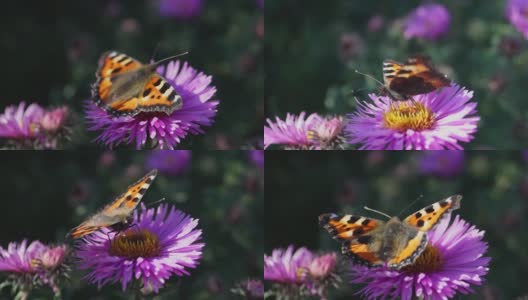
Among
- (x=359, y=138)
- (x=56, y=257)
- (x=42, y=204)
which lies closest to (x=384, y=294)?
(x=359, y=138)

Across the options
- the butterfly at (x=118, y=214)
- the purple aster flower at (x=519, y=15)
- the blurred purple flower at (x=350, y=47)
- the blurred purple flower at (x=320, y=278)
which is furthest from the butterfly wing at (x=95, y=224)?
the purple aster flower at (x=519, y=15)

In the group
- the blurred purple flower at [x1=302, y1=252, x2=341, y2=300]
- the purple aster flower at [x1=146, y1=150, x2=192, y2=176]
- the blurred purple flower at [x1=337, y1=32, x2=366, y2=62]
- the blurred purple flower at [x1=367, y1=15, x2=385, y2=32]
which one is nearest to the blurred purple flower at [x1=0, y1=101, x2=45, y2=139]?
the purple aster flower at [x1=146, y1=150, x2=192, y2=176]

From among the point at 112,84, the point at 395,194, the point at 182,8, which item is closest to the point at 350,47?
the point at 395,194

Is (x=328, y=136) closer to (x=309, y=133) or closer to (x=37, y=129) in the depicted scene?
(x=309, y=133)

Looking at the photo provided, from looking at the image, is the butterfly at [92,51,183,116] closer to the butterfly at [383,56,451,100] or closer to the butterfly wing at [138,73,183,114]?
the butterfly wing at [138,73,183,114]

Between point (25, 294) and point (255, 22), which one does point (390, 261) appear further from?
point (255, 22)

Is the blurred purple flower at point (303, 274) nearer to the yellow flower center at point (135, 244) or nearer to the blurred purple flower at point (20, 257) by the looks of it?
the yellow flower center at point (135, 244)
